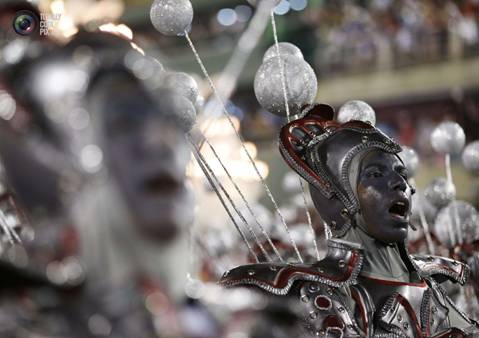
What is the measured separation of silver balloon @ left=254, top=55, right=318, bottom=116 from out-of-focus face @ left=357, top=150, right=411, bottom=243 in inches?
17.0

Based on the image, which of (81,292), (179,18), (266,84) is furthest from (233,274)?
(81,292)

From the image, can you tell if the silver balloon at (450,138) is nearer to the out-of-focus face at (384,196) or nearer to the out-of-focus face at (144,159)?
the out-of-focus face at (384,196)

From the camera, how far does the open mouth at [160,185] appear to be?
1119 mm

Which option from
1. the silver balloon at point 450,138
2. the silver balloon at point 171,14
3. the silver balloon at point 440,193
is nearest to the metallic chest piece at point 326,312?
the silver balloon at point 171,14

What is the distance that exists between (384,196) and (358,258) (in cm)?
16

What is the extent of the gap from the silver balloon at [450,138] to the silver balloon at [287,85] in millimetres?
1569

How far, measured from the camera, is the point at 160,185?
44.3 inches

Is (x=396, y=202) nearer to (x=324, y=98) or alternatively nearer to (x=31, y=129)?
(x=31, y=129)


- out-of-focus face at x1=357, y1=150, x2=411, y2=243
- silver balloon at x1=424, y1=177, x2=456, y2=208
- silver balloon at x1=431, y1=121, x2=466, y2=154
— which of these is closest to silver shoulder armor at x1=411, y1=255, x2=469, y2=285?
out-of-focus face at x1=357, y1=150, x2=411, y2=243

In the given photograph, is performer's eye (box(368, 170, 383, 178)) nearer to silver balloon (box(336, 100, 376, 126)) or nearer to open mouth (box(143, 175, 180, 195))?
silver balloon (box(336, 100, 376, 126))

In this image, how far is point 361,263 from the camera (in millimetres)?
2465

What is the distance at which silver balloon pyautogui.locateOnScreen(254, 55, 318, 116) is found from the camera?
281cm

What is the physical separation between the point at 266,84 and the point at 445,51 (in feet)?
33.7

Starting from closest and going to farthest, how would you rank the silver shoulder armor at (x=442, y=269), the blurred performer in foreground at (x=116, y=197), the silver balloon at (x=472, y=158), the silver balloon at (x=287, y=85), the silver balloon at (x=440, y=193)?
the blurred performer in foreground at (x=116, y=197) → the silver shoulder armor at (x=442, y=269) → the silver balloon at (x=287, y=85) → the silver balloon at (x=440, y=193) → the silver balloon at (x=472, y=158)
